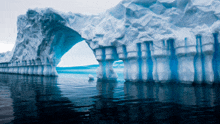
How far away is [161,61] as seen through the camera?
14.4 m

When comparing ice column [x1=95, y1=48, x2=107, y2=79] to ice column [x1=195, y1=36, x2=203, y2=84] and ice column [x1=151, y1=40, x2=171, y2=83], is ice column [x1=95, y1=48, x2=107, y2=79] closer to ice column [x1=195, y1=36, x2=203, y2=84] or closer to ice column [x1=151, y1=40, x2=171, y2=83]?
ice column [x1=151, y1=40, x2=171, y2=83]

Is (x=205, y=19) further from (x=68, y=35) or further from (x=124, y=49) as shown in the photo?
(x=68, y=35)

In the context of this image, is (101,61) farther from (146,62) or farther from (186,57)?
(186,57)

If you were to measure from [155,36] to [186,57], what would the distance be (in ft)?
11.0

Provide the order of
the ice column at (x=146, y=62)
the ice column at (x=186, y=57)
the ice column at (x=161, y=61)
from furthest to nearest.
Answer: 1. the ice column at (x=146, y=62)
2. the ice column at (x=161, y=61)
3. the ice column at (x=186, y=57)

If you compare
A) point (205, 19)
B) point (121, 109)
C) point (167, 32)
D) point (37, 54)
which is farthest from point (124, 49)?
point (37, 54)

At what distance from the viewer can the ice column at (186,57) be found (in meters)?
12.5

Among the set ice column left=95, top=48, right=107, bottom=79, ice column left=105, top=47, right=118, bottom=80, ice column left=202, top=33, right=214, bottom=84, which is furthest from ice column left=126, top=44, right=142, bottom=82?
ice column left=202, top=33, right=214, bottom=84

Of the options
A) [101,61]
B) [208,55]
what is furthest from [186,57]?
[101,61]

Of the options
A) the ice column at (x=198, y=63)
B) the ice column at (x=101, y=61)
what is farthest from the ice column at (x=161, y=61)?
the ice column at (x=101, y=61)

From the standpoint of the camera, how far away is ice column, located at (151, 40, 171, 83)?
45.8 feet

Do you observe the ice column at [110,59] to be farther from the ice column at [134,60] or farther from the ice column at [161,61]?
the ice column at [161,61]

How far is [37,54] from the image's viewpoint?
97.8 feet

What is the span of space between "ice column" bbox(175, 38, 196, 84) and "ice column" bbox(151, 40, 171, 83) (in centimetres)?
98
